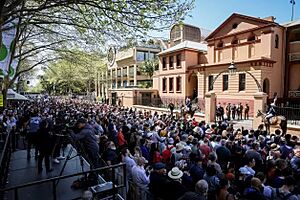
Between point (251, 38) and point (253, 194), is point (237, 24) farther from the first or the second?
point (253, 194)

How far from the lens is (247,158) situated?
279 inches

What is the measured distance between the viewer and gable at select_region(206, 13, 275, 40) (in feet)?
86.1

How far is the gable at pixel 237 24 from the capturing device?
26.2 meters

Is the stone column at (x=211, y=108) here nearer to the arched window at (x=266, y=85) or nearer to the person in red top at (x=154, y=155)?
the arched window at (x=266, y=85)

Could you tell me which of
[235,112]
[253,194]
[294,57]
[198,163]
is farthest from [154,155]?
[294,57]

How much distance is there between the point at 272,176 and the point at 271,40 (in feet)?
72.3

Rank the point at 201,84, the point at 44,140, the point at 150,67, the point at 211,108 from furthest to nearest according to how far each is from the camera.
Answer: the point at 150,67
the point at 201,84
the point at 211,108
the point at 44,140

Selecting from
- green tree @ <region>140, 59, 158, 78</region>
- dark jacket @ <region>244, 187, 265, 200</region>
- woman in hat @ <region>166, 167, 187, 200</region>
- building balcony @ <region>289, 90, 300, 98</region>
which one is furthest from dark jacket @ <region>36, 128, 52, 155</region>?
green tree @ <region>140, 59, 158, 78</region>

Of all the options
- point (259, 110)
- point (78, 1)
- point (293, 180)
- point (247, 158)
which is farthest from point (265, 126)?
point (78, 1)

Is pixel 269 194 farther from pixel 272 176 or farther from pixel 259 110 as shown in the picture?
pixel 259 110

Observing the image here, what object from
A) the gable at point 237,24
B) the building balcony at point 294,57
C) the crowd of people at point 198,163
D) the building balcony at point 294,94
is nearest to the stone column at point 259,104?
the crowd of people at point 198,163

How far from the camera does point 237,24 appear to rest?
28641mm

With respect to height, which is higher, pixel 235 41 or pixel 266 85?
pixel 235 41

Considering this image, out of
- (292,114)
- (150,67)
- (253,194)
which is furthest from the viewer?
(150,67)
